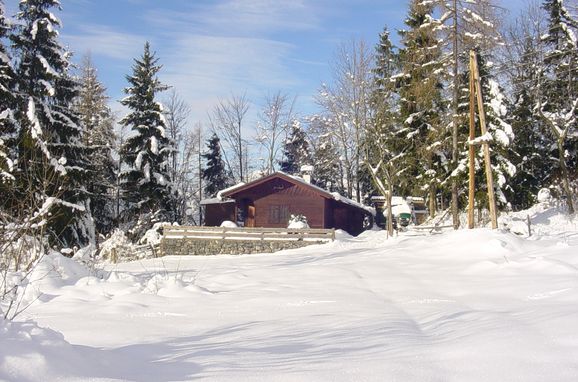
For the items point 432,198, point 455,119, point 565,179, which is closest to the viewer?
point 455,119

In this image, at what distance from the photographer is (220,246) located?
91.1 ft

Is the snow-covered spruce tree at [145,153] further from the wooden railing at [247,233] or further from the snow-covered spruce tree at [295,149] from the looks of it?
the snow-covered spruce tree at [295,149]

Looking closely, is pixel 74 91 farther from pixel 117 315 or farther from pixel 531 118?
pixel 531 118

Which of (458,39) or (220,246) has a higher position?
(458,39)

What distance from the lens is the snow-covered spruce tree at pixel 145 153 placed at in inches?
1241

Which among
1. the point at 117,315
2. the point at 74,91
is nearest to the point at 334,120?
the point at 74,91

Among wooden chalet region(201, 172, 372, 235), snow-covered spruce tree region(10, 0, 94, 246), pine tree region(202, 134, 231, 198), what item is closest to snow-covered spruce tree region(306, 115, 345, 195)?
pine tree region(202, 134, 231, 198)

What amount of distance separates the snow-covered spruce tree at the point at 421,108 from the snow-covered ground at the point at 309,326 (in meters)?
16.7

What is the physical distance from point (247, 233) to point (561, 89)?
20099 millimetres

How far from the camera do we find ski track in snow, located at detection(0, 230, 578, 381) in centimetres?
414

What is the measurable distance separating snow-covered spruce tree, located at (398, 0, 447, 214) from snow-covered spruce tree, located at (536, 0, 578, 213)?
5.88 metres

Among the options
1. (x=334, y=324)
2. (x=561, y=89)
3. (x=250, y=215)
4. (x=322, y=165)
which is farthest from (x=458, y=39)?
(x=322, y=165)

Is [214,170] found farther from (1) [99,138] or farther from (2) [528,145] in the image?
(2) [528,145]

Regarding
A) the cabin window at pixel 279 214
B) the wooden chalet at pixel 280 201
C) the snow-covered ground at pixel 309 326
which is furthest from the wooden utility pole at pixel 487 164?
the cabin window at pixel 279 214
